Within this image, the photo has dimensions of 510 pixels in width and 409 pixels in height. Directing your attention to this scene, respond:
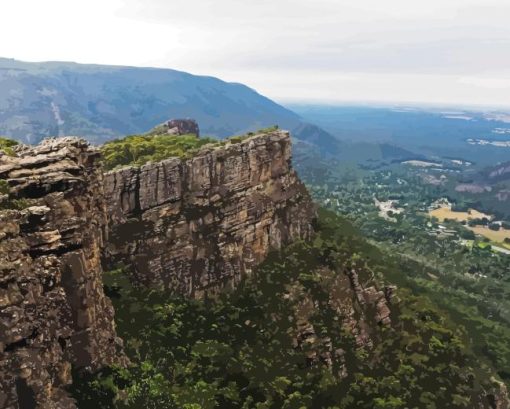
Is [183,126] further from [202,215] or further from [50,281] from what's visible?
[50,281]

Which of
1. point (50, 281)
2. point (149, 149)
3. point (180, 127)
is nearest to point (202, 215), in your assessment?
point (149, 149)

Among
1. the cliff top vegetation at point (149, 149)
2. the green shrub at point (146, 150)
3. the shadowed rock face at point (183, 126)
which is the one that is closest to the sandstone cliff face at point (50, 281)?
the green shrub at point (146, 150)

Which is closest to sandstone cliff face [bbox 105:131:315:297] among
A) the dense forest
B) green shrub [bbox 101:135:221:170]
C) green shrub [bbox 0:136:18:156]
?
the dense forest

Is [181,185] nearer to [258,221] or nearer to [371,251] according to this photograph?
[258,221]

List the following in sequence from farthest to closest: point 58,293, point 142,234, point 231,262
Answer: point 231,262 → point 142,234 → point 58,293

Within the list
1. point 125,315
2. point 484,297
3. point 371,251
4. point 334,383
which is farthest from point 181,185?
point 484,297

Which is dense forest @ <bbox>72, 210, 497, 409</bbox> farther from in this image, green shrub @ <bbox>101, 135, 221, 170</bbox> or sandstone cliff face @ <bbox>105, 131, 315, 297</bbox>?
green shrub @ <bbox>101, 135, 221, 170</bbox>
